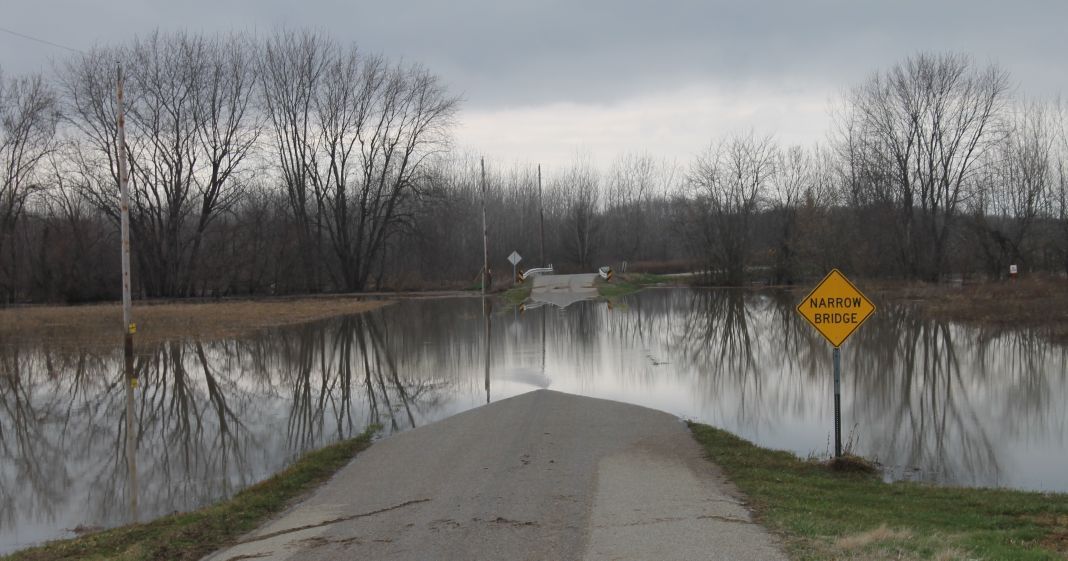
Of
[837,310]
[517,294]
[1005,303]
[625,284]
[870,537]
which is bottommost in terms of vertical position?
[870,537]

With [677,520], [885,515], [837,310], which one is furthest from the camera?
[837,310]

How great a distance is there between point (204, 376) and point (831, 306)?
584 inches

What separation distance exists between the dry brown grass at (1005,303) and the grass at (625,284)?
16753 mm

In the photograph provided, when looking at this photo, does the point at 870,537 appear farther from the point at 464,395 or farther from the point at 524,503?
the point at 464,395

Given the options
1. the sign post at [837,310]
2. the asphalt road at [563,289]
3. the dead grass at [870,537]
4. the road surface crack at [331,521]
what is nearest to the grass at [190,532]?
the road surface crack at [331,521]

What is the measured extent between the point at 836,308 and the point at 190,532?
7729 mm

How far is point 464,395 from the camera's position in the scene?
52.8 ft

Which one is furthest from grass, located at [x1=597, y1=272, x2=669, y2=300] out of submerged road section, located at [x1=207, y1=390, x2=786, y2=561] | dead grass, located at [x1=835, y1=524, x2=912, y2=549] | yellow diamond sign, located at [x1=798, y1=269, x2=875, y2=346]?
dead grass, located at [x1=835, y1=524, x2=912, y2=549]

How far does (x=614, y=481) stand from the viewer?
8.90m

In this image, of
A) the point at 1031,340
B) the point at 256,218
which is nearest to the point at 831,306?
the point at 1031,340

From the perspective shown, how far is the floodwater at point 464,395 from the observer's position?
1046cm

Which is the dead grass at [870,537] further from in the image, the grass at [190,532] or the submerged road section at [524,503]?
the grass at [190,532]

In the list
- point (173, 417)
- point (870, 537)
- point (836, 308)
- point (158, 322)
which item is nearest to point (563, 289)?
point (158, 322)

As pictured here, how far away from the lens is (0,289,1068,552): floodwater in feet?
34.3
